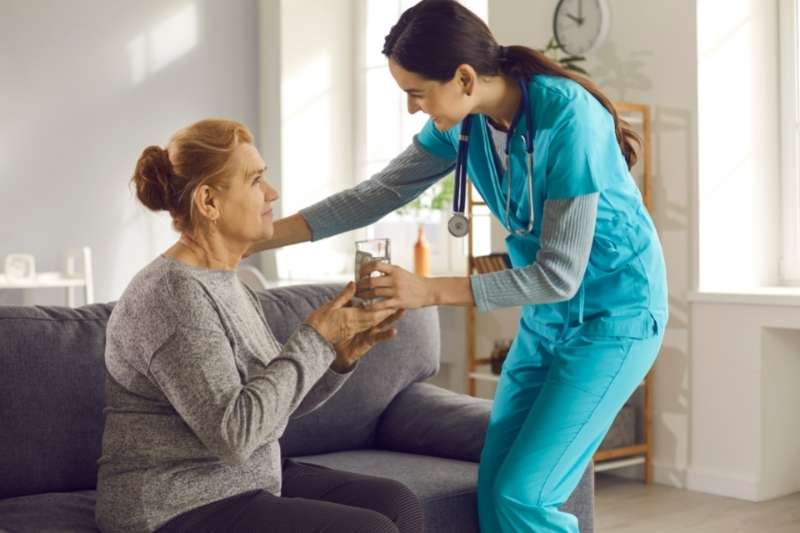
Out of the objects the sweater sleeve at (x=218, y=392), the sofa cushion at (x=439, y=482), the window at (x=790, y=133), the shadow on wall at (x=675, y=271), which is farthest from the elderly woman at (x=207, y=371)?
the window at (x=790, y=133)

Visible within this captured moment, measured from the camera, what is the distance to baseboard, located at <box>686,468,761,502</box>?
12.8ft

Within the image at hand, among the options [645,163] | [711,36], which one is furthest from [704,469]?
[711,36]

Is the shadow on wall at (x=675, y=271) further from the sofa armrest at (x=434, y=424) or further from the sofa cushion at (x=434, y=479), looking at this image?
the sofa cushion at (x=434, y=479)

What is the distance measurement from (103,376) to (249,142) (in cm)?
70

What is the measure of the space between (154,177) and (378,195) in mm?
616

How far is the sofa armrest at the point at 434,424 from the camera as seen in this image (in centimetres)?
261

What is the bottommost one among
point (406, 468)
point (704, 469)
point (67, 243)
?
point (704, 469)

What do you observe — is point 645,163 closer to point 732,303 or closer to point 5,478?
point 732,303

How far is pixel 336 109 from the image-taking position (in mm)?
6066

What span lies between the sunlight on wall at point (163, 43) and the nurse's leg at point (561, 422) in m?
4.19

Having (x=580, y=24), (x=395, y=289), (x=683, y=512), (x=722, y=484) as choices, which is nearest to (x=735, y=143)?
(x=580, y=24)

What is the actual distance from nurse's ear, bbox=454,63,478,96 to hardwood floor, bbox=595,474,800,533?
2.02 m

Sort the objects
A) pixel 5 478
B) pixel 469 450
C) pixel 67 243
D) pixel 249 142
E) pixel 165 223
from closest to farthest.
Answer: pixel 249 142 < pixel 5 478 < pixel 469 450 < pixel 67 243 < pixel 165 223

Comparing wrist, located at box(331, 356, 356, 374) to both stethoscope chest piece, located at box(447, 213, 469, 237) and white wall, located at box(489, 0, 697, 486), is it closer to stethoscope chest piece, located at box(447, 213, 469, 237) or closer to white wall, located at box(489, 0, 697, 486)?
stethoscope chest piece, located at box(447, 213, 469, 237)
